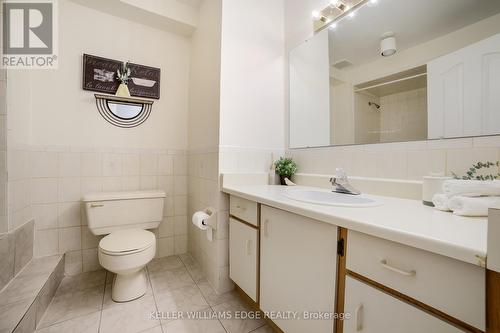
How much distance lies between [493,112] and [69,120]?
2.60m

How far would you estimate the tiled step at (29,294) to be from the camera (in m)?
0.98

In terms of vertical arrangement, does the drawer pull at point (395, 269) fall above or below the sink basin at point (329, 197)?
below

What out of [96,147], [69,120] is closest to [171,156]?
[96,147]

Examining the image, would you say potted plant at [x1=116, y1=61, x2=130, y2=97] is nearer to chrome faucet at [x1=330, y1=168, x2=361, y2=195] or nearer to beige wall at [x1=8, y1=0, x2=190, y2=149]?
beige wall at [x1=8, y1=0, x2=190, y2=149]

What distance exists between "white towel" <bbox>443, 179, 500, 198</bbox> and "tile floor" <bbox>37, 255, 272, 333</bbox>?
3.74 feet

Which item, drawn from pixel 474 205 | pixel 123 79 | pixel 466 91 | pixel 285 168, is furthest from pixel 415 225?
pixel 123 79

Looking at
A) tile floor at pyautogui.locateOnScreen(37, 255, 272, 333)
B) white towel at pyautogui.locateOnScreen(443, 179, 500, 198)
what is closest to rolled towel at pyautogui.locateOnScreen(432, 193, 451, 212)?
white towel at pyautogui.locateOnScreen(443, 179, 500, 198)

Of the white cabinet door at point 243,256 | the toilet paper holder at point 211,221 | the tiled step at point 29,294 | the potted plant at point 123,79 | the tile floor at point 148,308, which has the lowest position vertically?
the tile floor at point 148,308

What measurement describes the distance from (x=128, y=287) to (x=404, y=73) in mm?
2136

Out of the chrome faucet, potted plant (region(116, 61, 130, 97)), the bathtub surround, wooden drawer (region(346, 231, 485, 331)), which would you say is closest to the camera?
wooden drawer (region(346, 231, 485, 331))

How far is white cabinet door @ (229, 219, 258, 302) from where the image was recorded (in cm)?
119

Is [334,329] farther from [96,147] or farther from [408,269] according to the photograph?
[96,147]

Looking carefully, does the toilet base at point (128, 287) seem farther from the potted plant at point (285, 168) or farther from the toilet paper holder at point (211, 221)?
the potted plant at point (285, 168)

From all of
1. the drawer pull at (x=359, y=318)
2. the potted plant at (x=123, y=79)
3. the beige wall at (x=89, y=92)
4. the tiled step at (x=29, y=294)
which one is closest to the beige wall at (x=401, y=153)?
the drawer pull at (x=359, y=318)
